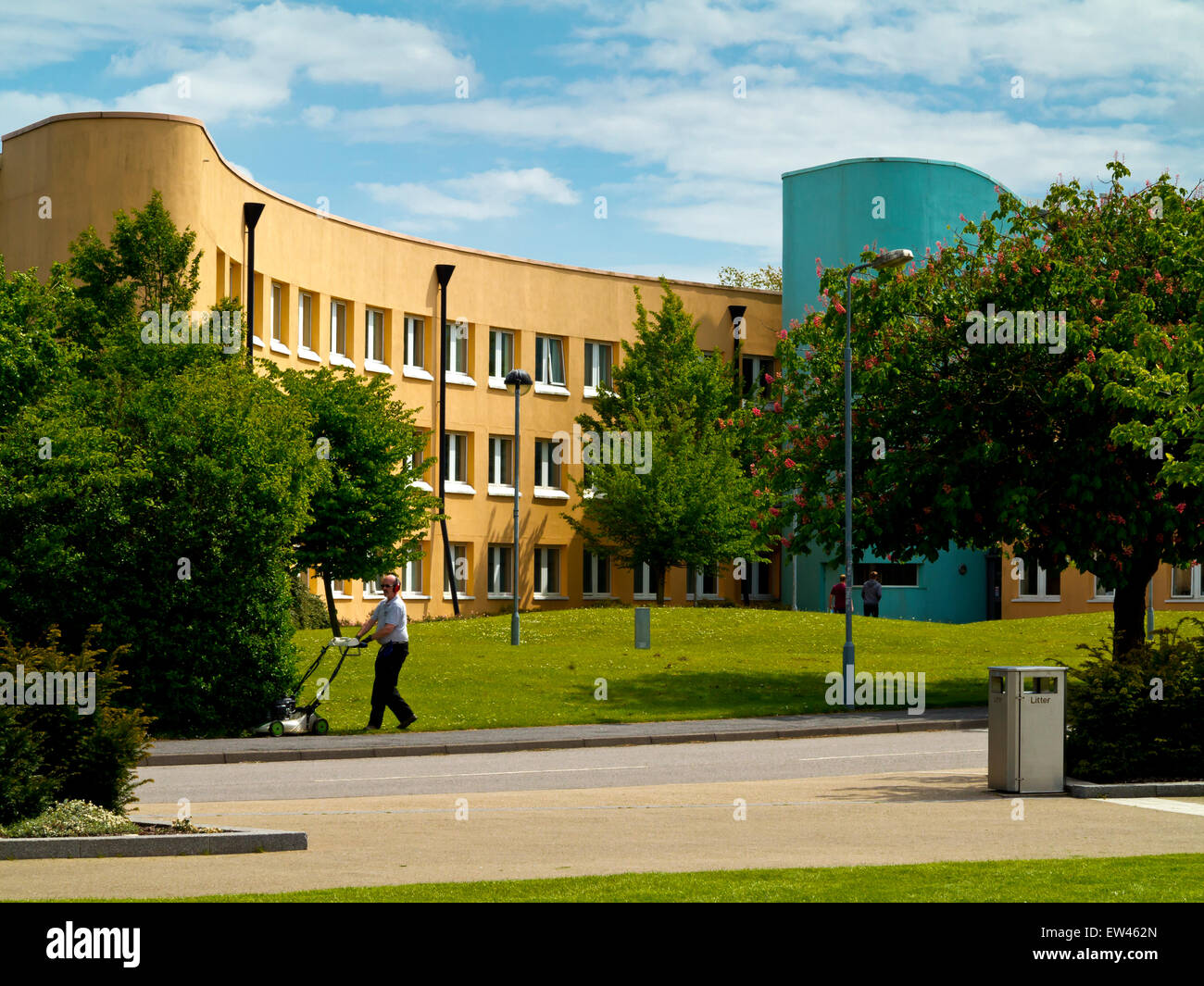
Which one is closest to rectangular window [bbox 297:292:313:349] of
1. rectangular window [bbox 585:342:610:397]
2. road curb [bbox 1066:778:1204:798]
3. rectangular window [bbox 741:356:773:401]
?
rectangular window [bbox 585:342:610:397]

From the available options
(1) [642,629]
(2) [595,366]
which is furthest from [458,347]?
(1) [642,629]

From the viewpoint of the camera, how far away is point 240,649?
22469 mm

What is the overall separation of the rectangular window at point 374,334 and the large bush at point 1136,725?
37254 mm

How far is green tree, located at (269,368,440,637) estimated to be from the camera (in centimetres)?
3756

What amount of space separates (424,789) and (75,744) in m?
4.73

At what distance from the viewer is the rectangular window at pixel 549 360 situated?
56.9 m

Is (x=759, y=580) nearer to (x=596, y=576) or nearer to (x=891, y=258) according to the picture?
(x=596, y=576)

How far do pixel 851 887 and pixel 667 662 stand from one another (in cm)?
2345

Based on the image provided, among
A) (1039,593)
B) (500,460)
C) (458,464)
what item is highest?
(500,460)

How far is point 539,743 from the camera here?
844 inches

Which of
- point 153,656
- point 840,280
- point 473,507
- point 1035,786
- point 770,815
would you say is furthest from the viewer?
point 473,507

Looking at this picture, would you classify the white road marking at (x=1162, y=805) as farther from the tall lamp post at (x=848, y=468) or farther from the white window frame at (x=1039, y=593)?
the white window frame at (x=1039, y=593)
